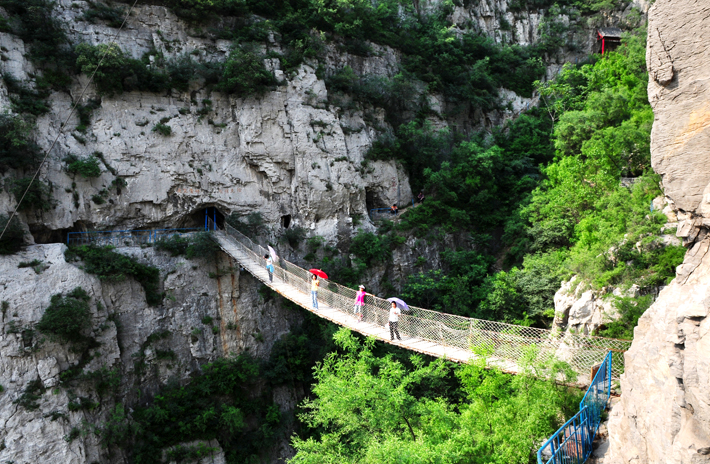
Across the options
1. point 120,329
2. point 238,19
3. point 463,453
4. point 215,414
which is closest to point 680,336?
point 463,453

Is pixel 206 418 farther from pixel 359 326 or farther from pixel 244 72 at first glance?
pixel 244 72

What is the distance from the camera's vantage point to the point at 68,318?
37.4 feet

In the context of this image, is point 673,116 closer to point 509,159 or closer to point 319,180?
point 319,180

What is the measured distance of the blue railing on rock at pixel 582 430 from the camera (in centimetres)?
554

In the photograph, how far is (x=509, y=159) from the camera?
65.7ft

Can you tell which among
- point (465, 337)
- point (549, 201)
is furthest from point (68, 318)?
point (549, 201)

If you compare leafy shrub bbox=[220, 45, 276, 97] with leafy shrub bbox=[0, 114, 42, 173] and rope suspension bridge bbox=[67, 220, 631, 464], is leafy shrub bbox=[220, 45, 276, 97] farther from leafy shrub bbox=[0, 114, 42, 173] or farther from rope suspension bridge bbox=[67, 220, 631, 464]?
rope suspension bridge bbox=[67, 220, 631, 464]

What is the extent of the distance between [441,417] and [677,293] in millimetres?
5096

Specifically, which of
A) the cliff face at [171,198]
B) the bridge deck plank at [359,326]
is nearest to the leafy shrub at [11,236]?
the cliff face at [171,198]

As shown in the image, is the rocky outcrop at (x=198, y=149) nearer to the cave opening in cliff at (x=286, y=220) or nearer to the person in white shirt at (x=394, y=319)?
the cave opening in cliff at (x=286, y=220)

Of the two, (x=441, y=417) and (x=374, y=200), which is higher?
(x=374, y=200)

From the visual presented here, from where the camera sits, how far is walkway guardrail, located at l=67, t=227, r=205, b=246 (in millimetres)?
13953

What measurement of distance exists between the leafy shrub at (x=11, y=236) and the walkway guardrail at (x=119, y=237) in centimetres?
155

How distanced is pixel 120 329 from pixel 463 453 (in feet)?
36.6
